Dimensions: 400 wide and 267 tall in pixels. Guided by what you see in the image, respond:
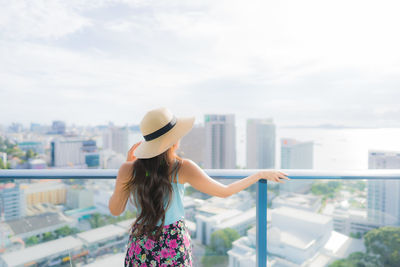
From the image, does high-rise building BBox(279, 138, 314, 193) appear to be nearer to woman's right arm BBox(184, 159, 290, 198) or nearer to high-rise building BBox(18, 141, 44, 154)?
woman's right arm BBox(184, 159, 290, 198)

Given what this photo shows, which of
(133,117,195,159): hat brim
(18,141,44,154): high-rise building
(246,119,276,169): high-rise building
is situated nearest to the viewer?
(133,117,195,159): hat brim

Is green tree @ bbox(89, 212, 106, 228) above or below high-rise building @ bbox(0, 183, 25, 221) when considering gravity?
below

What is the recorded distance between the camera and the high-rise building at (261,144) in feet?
38.2

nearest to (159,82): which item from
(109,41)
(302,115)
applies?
(109,41)

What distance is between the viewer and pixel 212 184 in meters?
1.29

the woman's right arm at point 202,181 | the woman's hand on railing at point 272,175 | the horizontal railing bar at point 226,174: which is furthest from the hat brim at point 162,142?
the woman's hand on railing at point 272,175

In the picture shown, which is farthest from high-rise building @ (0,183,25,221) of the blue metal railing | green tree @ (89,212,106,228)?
green tree @ (89,212,106,228)

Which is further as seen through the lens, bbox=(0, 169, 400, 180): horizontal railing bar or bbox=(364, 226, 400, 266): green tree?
bbox=(364, 226, 400, 266): green tree

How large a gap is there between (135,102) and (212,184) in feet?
99.2

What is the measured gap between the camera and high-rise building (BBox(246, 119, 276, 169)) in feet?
38.2

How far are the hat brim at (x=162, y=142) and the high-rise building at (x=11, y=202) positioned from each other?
105 centimetres

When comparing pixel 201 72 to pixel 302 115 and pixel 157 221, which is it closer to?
pixel 302 115

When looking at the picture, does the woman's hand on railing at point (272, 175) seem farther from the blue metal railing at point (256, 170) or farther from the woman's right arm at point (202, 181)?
the woman's right arm at point (202, 181)

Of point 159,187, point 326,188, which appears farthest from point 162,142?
point 326,188
